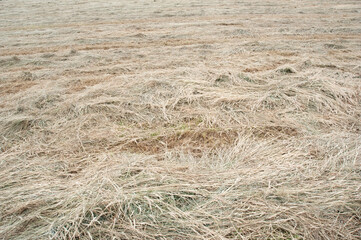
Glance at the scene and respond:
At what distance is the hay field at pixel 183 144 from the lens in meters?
1.57

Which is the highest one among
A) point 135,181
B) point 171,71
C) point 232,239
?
point 171,71

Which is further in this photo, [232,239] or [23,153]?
[23,153]

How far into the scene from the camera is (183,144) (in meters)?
2.46

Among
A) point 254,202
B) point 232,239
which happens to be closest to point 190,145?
point 254,202

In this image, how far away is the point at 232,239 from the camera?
1466mm

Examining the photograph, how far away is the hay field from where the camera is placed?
5.16 ft

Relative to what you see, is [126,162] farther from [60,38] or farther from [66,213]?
[60,38]

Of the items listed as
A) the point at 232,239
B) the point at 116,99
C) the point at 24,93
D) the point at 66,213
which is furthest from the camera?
the point at 24,93

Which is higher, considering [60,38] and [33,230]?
[60,38]

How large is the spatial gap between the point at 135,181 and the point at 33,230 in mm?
753

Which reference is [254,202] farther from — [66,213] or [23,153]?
[23,153]

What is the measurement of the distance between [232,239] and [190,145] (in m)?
1.12

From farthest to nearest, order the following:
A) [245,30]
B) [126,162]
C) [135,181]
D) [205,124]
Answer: [245,30] < [205,124] < [126,162] < [135,181]

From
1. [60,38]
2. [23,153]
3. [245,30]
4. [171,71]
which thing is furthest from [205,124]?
[60,38]
